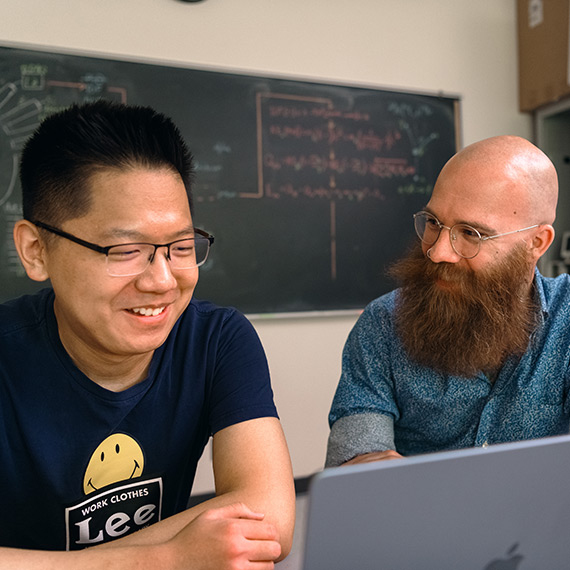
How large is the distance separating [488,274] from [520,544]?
2.98ft

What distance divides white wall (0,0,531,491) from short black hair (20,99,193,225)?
1865 millimetres

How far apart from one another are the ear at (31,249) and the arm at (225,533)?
516 mm

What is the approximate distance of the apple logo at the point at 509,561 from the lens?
0.63 metres

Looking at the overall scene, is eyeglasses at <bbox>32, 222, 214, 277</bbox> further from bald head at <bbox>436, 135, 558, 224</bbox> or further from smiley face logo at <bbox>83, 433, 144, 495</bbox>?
bald head at <bbox>436, 135, 558, 224</bbox>

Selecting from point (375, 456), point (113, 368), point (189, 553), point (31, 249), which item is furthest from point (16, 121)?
point (189, 553)

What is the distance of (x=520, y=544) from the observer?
64cm

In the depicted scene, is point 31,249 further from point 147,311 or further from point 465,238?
point 465,238

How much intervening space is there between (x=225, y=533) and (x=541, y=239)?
3.60 ft

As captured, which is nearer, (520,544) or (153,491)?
(520,544)

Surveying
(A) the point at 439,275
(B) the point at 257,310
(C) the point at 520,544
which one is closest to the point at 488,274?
(A) the point at 439,275

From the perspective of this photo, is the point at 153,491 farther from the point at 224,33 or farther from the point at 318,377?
the point at 224,33

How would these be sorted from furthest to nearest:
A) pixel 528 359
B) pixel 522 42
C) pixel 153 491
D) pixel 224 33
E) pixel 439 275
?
1. pixel 522 42
2. pixel 224 33
3. pixel 439 275
4. pixel 528 359
5. pixel 153 491

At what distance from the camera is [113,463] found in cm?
118

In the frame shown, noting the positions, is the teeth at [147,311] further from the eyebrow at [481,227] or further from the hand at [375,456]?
the eyebrow at [481,227]
